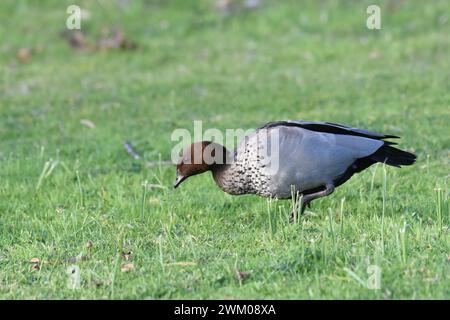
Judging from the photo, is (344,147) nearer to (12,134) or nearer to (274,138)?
(274,138)

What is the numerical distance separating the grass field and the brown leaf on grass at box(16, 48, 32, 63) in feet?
0.07

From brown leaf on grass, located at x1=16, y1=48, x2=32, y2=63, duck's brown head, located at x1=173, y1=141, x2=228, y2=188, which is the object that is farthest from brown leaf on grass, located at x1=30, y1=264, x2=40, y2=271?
brown leaf on grass, located at x1=16, y1=48, x2=32, y2=63

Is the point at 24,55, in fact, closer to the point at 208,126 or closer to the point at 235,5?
the point at 235,5

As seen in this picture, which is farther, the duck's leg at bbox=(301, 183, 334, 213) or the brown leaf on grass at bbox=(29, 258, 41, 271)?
the duck's leg at bbox=(301, 183, 334, 213)

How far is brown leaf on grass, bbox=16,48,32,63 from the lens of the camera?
13.2 m

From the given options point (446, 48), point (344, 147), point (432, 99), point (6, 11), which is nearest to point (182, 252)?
point (344, 147)

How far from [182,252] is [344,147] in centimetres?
138

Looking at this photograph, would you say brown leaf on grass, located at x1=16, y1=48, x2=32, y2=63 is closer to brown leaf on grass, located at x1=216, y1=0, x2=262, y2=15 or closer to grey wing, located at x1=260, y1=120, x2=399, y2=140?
brown leaf on grass, located at x1=216, y1=0, x2=262, y2=15

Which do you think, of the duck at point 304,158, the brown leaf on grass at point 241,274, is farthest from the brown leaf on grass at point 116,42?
the brown leaf on grass at point 241,274

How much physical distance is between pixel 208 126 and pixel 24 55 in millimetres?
5192

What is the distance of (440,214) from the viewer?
209 inches

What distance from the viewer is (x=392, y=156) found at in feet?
19.1

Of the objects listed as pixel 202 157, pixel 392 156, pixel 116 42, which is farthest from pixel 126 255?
pixel 116 42

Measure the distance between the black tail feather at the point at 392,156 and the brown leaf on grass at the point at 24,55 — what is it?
338 inches
